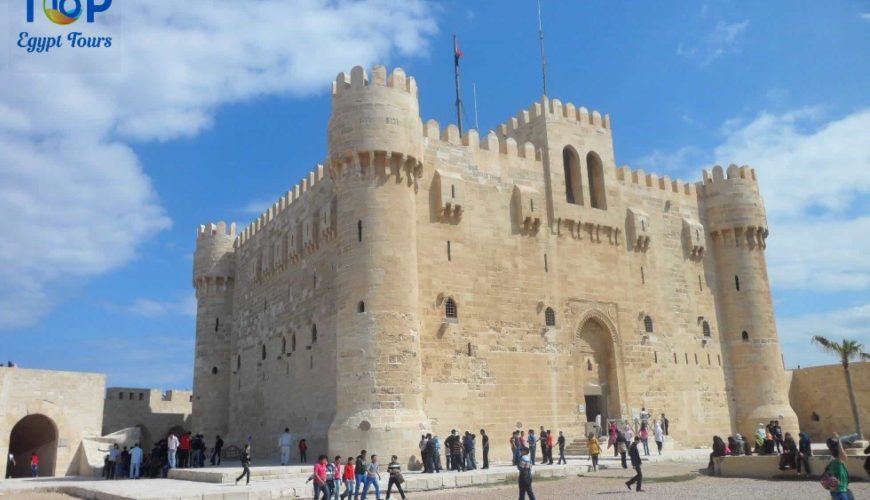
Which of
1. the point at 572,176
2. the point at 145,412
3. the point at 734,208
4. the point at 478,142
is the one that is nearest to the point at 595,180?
the point at 572,176

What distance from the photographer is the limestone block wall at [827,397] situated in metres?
29.8

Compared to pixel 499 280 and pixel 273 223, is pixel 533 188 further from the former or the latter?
pixel 273 223

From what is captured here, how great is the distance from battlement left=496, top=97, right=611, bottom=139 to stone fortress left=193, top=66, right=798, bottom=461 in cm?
8

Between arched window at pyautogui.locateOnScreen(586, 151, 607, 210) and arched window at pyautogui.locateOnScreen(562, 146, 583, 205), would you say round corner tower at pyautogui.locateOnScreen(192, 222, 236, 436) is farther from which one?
arched window at pyautogui.locateOnScreen(586, 151, 607, 210)

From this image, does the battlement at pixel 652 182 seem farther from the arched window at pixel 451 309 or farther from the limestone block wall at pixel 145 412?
the limestone block wall at pixel 145 412

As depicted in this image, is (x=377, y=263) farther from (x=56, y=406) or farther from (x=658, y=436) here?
(x=56, y=406)

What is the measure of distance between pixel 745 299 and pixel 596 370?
864 cm

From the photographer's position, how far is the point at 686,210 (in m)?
28.8

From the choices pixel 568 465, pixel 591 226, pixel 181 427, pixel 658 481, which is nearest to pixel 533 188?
pixel 591 226

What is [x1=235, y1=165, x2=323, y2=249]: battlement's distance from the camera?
83.0ft

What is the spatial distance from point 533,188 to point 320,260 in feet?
25.6

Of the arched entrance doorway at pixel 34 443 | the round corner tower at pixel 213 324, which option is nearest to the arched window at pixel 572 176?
the round corner tower at pixel 213 324

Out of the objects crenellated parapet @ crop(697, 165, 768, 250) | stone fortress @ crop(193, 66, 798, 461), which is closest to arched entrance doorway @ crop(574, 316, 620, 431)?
stone fortress @ crop(193, 66, 798, 461)

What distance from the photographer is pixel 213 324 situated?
3198 centimetres
